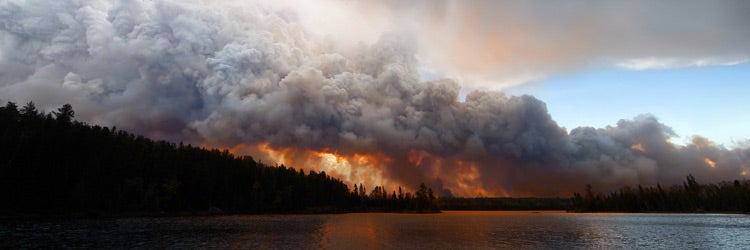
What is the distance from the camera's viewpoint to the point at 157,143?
600ft

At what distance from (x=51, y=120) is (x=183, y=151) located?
77.9 metres

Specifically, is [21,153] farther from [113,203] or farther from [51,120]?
[113,203]

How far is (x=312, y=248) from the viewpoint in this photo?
53438mm

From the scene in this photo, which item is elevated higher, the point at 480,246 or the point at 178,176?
the point at 178,176

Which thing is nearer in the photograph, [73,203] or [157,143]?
[73,203]

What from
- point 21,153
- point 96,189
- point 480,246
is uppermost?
point 21,153

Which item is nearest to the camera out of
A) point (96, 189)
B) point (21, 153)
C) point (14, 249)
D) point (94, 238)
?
point (14, 249)

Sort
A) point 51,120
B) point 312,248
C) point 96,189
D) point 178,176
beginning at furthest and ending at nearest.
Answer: point 178,176
point 96,189
point 51,120
point 312,248

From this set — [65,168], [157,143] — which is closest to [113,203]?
[65,168]

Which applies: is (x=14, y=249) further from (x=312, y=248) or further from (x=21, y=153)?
(x=21, y=153)

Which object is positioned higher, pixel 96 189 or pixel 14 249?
pixel 96 189

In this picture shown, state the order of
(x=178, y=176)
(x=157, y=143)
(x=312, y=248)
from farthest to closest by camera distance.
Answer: (x=157, y=143) → (x=178, y=176) → (x=312, y=248)

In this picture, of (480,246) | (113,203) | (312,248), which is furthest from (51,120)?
(480,246)

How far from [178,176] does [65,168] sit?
51820mm
